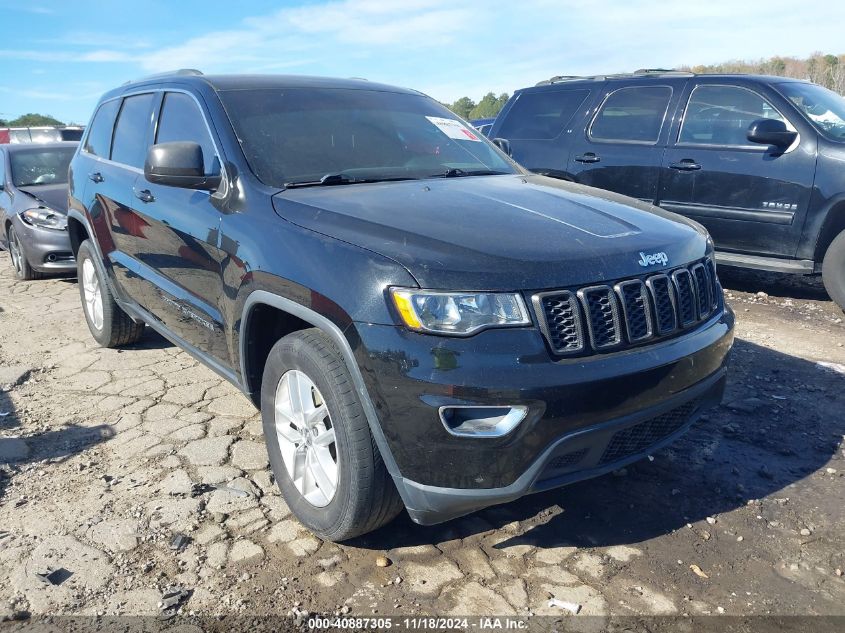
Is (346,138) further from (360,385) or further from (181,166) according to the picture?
(360,385)

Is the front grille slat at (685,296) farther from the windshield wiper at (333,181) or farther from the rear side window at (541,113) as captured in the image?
the rear side window at (541,113)

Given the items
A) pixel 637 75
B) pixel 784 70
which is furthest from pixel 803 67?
pixel 637 75

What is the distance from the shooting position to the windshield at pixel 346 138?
322 centimetres

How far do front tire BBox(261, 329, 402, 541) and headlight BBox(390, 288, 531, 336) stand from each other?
1.19 feet

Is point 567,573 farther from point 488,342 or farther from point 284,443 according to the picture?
point 284,443

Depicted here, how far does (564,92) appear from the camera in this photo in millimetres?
7422

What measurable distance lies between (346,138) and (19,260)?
6039 mm

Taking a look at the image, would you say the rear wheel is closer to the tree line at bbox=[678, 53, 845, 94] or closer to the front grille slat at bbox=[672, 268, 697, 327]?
the front grille slat at bbox=[672, 268, 697, 327]

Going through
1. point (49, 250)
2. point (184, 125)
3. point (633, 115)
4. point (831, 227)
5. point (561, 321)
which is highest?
point (184, 125)

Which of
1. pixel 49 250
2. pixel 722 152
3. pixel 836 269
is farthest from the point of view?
pixel 49 250

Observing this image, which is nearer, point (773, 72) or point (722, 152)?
point (722, 152)

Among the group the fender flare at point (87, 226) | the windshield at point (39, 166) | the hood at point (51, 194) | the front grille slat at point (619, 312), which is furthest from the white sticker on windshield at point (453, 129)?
the windshield at point (39, 166)

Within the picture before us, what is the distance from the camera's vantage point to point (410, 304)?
227 centimetres

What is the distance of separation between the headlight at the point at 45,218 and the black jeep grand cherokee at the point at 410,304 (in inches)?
175
